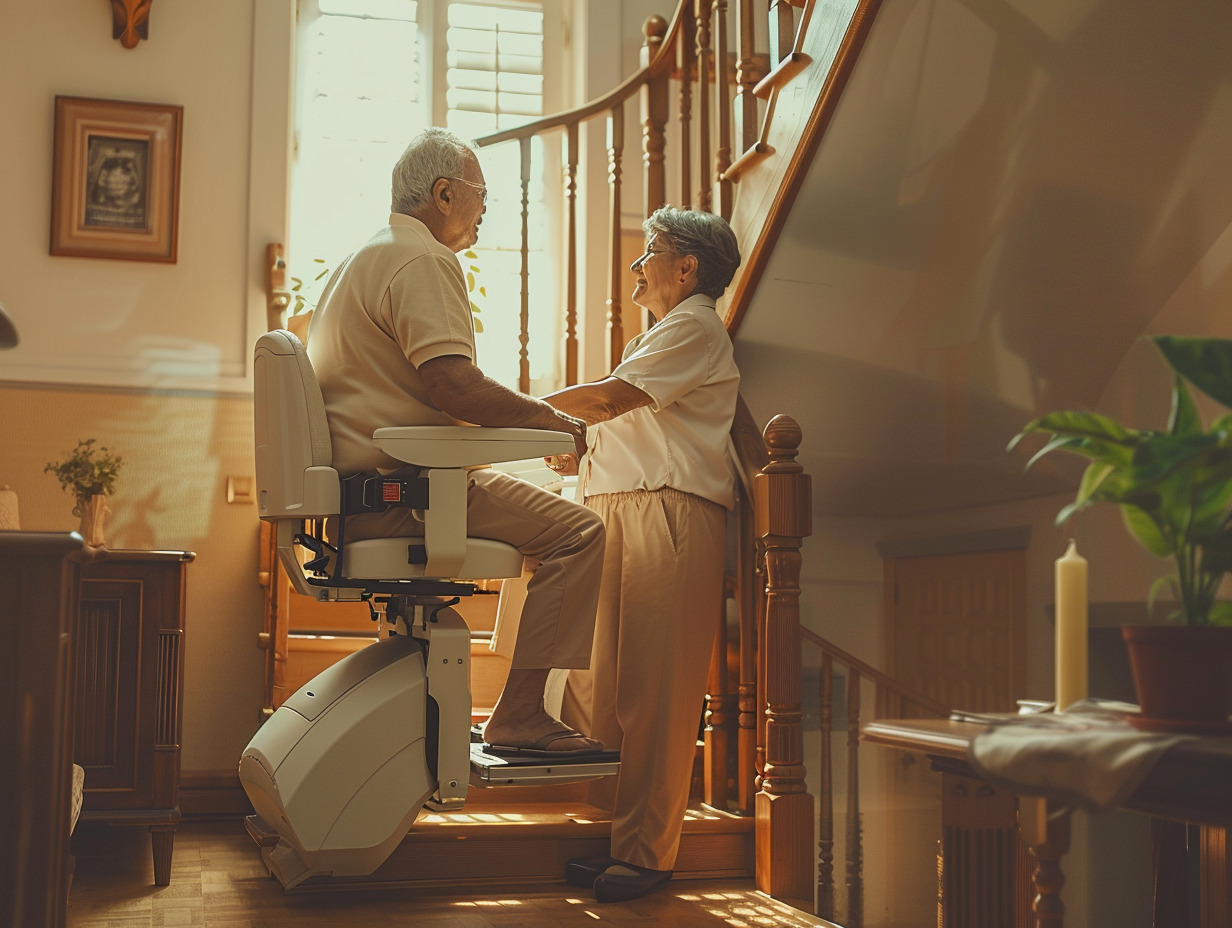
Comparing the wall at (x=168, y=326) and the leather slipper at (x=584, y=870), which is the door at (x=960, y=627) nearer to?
the leather slipper at (x=584, y=870)

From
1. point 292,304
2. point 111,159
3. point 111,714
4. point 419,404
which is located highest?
point 111,159

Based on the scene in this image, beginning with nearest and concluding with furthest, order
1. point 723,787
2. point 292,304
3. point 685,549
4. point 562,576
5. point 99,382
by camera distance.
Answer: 1. point 562,576
2. point 685,549
3. point 723,787
4. point 99,382
5. point 292,304

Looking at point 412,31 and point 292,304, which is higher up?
point 412,31

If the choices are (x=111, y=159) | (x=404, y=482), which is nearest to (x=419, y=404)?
(x=404, y=482)

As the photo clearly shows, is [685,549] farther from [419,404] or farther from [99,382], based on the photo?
[99,382]

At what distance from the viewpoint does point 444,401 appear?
2.09 m

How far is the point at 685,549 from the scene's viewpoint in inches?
102

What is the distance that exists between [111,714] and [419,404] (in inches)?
45.1

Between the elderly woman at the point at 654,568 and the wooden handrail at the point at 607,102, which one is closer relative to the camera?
the elderly woman at the point at 654,568

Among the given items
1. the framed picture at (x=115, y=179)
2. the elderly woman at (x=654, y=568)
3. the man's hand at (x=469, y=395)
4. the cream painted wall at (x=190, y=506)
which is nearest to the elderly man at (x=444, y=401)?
the man's hand at (x=469, y=395)

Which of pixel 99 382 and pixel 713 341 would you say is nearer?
pixel 713 341

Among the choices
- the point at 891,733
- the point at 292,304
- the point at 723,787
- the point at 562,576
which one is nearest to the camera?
the point at 891,733

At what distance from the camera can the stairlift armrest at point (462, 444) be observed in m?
2.02

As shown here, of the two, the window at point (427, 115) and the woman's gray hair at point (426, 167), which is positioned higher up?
the window at point (427, 115)
